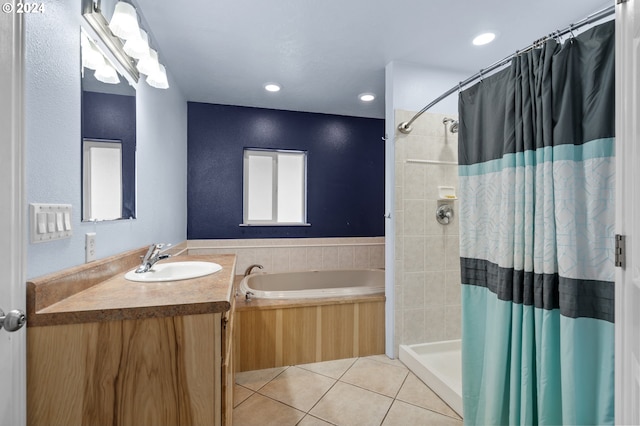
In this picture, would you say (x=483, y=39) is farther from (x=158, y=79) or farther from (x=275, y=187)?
Result: (x=275, y=187)

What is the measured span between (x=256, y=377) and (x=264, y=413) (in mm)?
408

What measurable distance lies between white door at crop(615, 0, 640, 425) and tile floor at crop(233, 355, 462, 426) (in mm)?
1062

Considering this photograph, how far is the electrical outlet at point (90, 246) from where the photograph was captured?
3.81ft

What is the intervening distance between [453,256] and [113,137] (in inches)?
98.1

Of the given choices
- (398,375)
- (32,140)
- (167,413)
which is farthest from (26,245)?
(398,375)

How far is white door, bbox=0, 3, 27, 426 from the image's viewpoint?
29.8 inches

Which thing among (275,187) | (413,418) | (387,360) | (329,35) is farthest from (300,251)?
(329,35)

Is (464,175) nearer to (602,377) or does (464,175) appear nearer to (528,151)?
(528,151)

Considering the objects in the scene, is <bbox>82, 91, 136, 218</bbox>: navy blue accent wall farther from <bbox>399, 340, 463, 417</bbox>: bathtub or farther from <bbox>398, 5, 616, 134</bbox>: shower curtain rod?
<bbox>399, 340, 463, 417</bbox>: bathtub

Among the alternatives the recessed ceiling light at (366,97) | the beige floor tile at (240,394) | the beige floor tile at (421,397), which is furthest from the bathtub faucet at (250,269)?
the recessed ceiling light at (366,97)

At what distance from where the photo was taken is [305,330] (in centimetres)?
226

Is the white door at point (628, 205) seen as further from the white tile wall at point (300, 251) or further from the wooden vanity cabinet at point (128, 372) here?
the white tile wall at point (300, 251)

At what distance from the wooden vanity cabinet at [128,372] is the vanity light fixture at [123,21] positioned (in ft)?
4.07

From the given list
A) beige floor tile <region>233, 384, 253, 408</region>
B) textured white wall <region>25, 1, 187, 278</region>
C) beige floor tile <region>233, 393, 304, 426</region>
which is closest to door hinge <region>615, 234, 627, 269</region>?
beige floor tile <region>233, 393, 304, 426</region>
